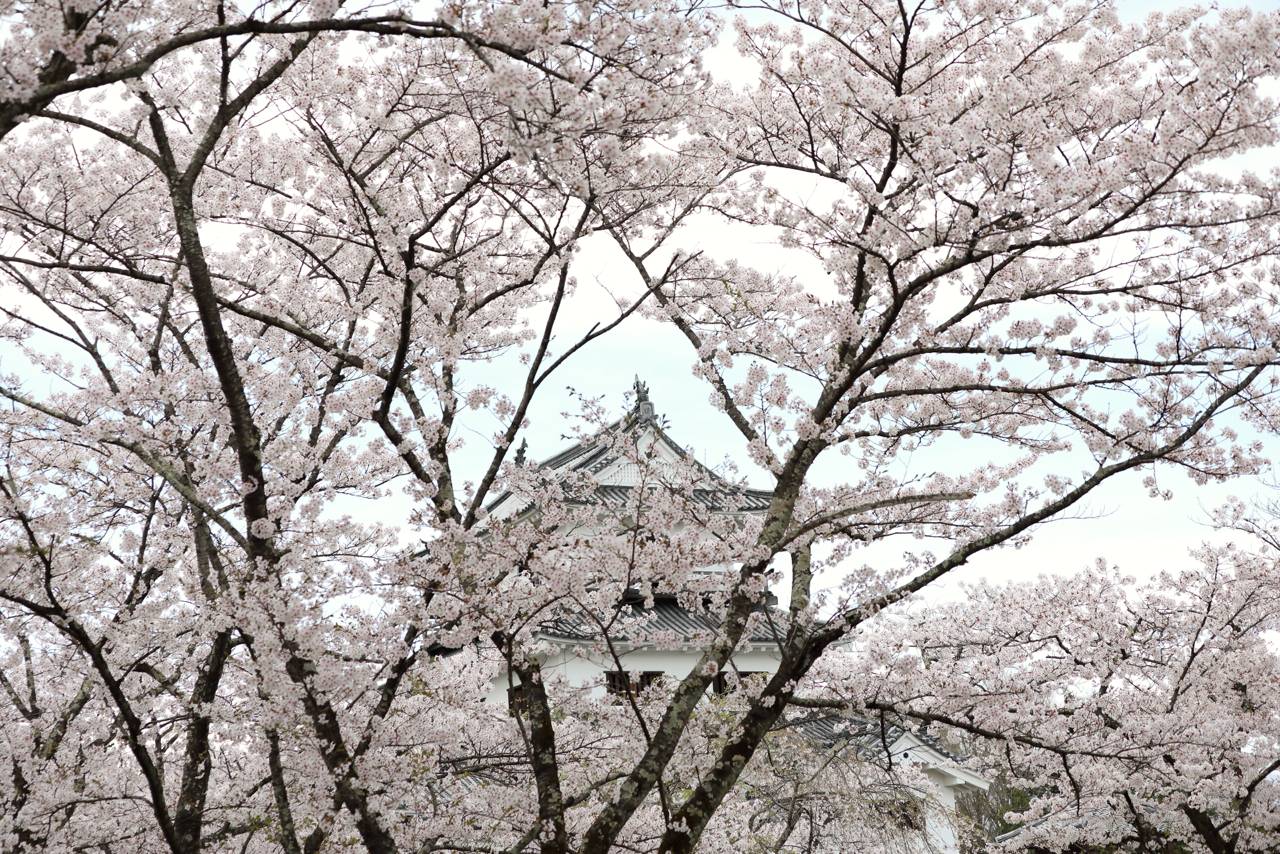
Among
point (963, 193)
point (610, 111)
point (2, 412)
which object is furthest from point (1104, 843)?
point (2, 412)

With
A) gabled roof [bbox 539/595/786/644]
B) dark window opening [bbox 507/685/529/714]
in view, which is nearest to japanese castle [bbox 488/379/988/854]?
gabled roof [bbox 539/595/786/644]

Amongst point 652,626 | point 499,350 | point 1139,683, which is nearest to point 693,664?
point 652,626

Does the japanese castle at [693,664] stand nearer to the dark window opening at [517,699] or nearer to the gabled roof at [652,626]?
the gabled roof at [652,626]

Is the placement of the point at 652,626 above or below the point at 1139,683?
above

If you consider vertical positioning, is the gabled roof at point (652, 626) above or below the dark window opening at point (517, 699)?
above

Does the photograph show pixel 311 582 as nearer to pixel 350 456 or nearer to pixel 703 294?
pixel 350 456

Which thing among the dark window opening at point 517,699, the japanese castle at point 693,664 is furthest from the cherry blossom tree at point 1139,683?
the dark window opening at point 517,699

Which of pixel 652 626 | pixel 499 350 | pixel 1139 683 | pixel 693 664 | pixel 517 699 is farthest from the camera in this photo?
pixel 693 664

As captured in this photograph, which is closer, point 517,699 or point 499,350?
point 517,699

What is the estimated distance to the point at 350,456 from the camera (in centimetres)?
778

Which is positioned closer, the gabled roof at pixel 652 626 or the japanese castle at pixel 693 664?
the gabled roof at pixel 652 626

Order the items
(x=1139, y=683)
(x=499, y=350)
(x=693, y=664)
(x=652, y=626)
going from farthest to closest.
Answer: (x=693, y=664), (x=652, y=626), (x=1139, y=683), (x=499, y=350)

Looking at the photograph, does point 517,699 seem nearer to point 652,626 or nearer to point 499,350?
point 499,350

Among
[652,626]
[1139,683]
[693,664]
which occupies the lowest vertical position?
[1139,683]
